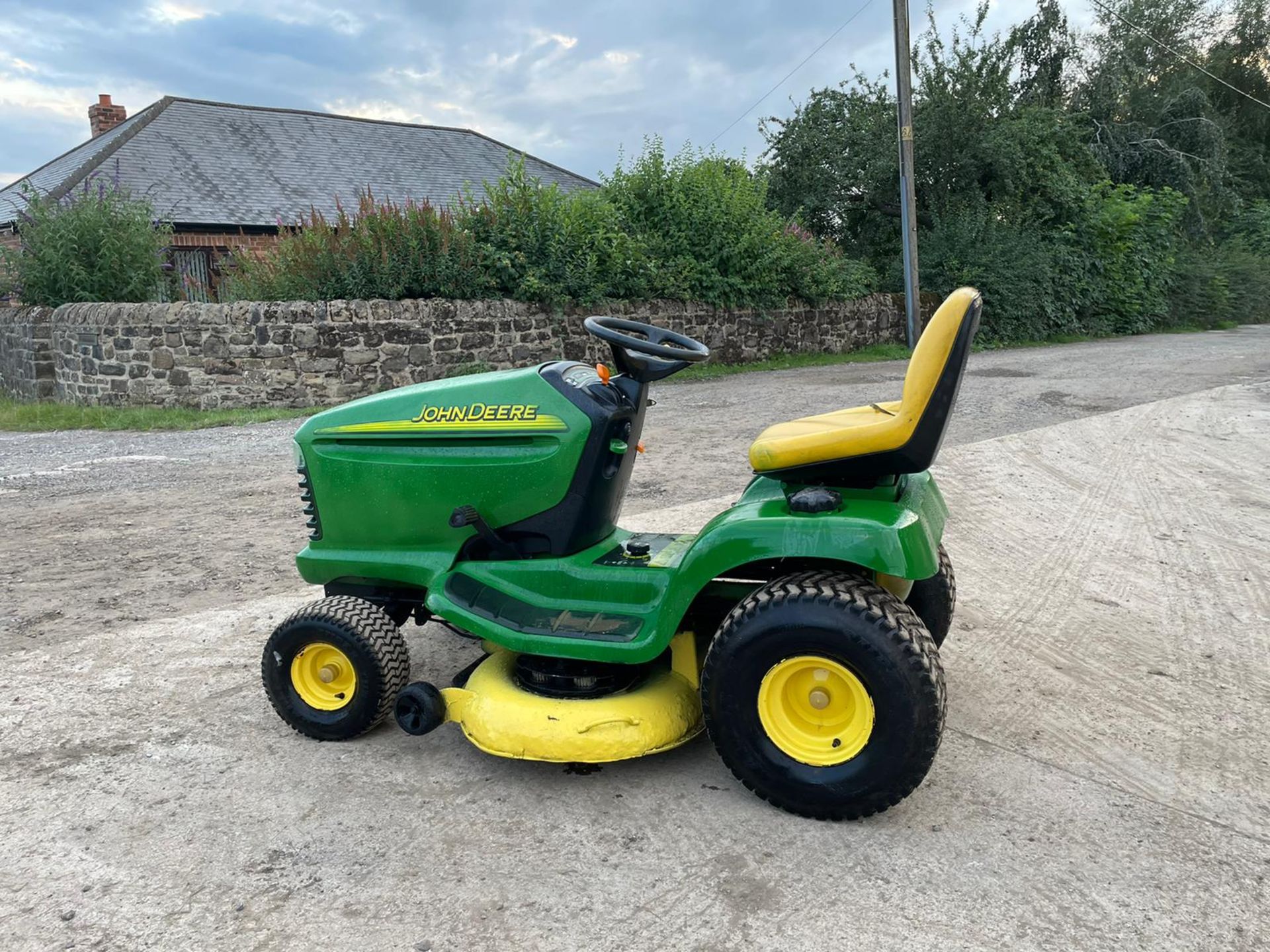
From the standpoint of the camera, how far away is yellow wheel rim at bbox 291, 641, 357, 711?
10.2 feet

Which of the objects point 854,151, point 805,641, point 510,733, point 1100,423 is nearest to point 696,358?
point 805,641

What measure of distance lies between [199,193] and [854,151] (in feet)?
42.4

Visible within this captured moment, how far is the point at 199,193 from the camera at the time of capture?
63.2 ft

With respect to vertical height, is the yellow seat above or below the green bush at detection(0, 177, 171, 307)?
below

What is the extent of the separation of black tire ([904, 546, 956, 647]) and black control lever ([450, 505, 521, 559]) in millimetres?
1386

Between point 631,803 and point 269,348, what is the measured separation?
9626 millimetres

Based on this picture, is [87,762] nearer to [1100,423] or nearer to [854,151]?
[1100,423]

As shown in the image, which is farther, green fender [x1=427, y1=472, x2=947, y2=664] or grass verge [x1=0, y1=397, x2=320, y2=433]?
grass verge [x1=0, y1=397, x2=320, y2=433]

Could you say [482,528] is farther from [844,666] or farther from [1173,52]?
[1173,52]

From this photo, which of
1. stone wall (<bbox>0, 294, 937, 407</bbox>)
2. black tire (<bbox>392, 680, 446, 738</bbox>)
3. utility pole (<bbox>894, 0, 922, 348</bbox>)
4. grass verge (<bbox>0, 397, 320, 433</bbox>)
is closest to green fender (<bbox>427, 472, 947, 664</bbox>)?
black tire (<bbox>392, 680, 446, 738</bbox>)

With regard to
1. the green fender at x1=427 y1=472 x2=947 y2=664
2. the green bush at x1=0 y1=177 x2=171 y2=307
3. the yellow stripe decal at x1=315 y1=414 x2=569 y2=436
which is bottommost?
the green fender at x1=427 y1=472 x2=947 y2=664

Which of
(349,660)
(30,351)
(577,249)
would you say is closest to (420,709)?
(349,660)

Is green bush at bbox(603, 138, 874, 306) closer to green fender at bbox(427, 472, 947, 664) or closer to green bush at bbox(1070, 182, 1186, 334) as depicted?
green bush at bbox(1070, 182, 1186, 334)

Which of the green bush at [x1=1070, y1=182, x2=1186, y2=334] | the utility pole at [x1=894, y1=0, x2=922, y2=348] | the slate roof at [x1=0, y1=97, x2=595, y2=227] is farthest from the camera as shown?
the green bush at [x1=1070, y1=182, x2=1186, y2=334]
